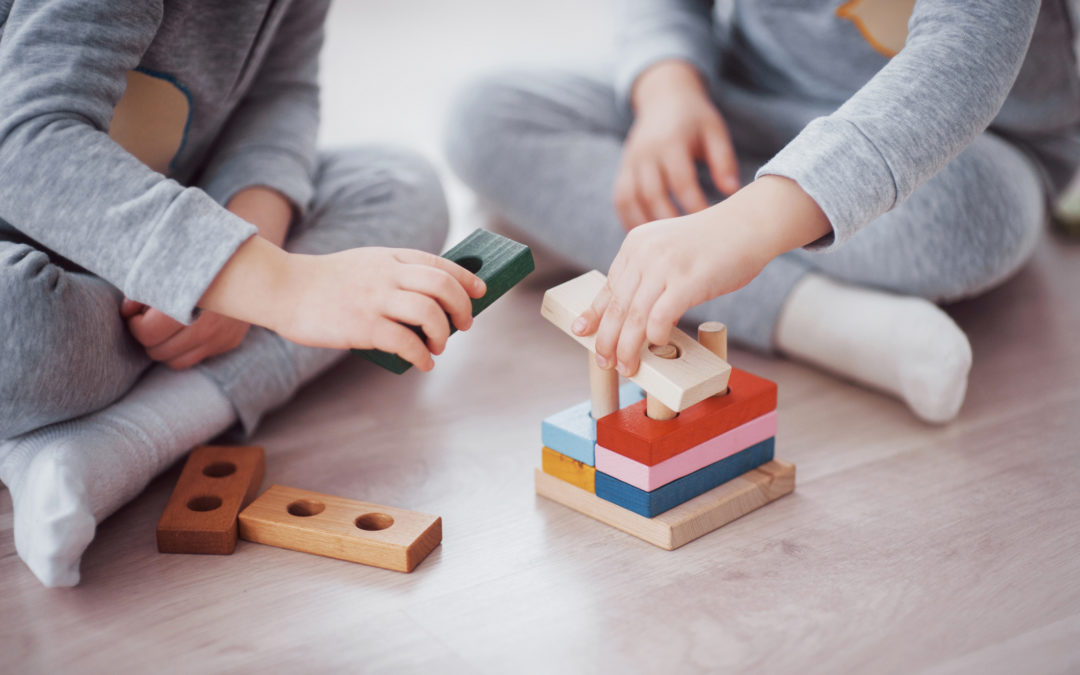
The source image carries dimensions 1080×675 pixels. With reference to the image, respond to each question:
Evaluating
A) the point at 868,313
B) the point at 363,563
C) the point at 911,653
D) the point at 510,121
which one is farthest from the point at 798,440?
the point at 510,121

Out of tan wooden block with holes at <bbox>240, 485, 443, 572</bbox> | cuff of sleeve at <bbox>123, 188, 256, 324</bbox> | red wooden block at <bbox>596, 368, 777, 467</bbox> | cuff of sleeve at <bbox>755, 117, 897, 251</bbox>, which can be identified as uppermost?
cuff of sleeve at <bbox>755, 117, 897, 251</bbox>

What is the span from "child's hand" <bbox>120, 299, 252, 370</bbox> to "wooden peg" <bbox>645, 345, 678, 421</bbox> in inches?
14.6

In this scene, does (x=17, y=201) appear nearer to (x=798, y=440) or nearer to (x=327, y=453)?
(x=327, y=453)

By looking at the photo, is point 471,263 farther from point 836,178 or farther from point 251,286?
point 836,178

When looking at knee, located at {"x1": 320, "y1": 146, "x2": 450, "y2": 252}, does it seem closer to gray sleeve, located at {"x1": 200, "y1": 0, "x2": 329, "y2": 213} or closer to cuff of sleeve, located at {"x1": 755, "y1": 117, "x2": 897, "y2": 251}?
gray sleeve, located at {"x1": 200, "y1": 0, "x2": 329, "y2": 213}

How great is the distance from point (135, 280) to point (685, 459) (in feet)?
1.33

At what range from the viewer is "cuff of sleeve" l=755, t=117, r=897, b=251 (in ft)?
2.21

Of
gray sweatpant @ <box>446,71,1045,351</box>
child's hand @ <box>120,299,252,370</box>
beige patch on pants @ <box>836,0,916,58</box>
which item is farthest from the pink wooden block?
beige patch on pants @ <box>836,0,916,58</box>

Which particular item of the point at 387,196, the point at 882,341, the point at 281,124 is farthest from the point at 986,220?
the point at 281,124

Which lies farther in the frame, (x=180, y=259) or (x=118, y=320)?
(x=118, y=320)

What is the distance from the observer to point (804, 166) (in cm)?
68

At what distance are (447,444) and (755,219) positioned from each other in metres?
0.34

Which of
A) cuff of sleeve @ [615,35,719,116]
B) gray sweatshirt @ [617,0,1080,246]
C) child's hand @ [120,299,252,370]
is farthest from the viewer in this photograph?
cuff of sleeve @ [615,35,719,116]

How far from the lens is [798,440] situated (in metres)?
0.83
